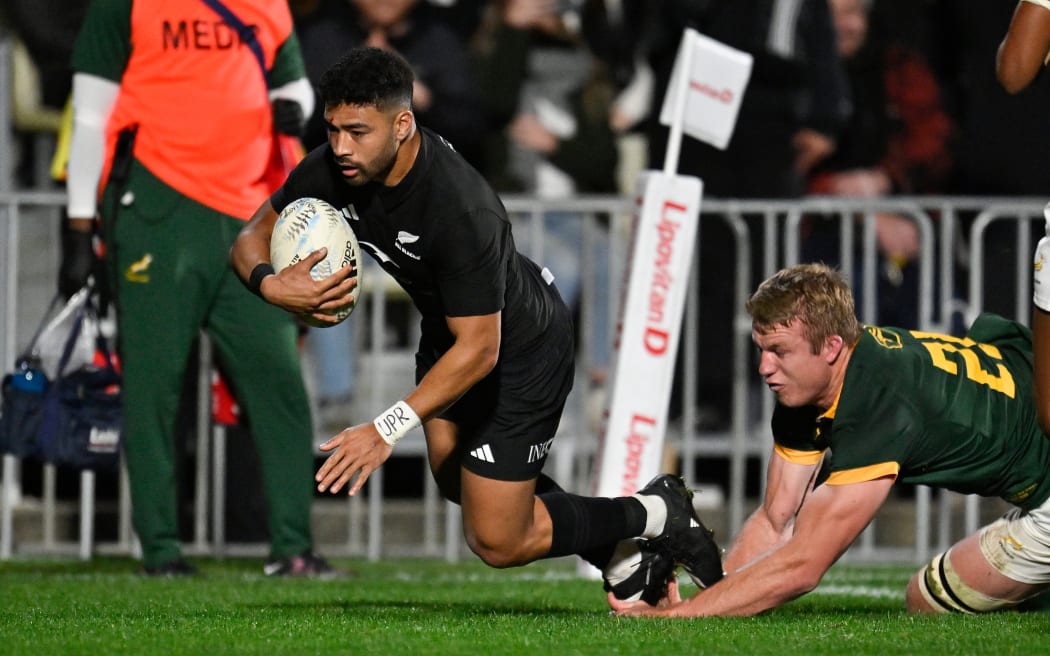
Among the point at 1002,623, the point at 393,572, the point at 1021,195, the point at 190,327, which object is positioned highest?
the point at 1021,195

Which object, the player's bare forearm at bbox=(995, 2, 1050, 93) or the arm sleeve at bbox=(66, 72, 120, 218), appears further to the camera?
the arm sleeve at bbox=(66, 72, 120, 218)

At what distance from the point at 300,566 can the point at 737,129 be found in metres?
3.65

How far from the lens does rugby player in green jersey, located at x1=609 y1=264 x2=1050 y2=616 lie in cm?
617

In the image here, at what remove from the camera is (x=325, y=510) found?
1014 cm

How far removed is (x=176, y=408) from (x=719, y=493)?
10.9 ft

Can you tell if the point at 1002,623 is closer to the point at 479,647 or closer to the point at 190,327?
the point at 479,647

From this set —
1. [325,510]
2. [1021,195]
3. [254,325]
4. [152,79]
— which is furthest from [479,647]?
[1021,195]

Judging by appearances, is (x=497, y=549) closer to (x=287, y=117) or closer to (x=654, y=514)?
(x=654, y=514)

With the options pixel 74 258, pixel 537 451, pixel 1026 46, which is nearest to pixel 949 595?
pixel 537 451

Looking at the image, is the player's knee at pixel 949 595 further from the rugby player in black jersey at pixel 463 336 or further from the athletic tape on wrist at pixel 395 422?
the athletic tape on wrist at pixel 395 422

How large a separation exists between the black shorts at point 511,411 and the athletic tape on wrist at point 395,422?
0.85 m

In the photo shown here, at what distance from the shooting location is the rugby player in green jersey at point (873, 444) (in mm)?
6168

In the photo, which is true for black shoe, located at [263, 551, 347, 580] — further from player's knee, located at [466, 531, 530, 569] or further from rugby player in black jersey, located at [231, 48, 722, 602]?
player's knee, located at [466, 531, 530, 569]

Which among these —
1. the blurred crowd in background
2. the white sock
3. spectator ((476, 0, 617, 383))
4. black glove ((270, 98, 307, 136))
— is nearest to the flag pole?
the blurred crowd in background
